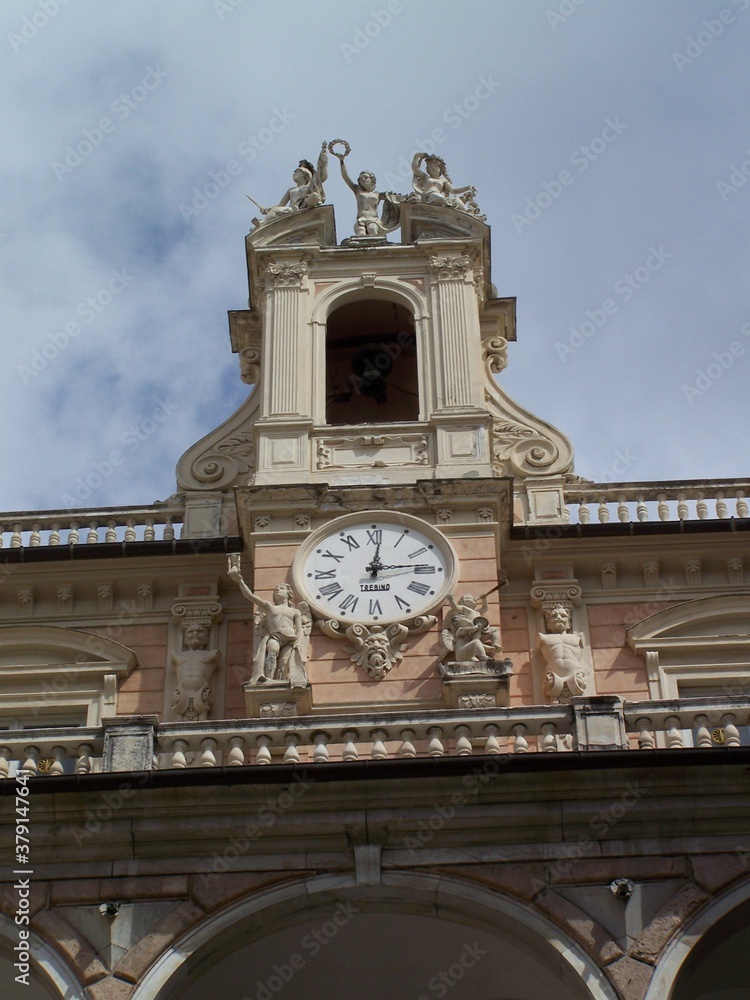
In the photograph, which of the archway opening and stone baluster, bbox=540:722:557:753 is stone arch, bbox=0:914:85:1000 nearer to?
stone baluster, bbox=540:722:557:753

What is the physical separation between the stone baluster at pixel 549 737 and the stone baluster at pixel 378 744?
60.6 inches

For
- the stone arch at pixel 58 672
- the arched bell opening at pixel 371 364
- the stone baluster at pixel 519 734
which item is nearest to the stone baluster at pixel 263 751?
the stone baluster at pixel 519 734

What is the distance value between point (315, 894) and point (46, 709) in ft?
23.6

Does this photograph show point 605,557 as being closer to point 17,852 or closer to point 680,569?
point 680,569

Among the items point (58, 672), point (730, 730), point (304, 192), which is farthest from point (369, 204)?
point (730, 730)

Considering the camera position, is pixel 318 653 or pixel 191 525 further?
pixel 191 525

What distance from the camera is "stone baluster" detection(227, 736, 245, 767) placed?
16547 millimetres

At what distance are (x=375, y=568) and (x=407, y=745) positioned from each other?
523cm

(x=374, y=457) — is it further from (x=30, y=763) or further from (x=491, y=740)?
(x=30, y=763)

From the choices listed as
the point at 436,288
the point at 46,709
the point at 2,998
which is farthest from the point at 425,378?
the point at 2,998

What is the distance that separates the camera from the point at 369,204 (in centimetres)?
2678

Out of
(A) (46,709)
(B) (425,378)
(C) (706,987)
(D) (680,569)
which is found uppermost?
(B) (425,378)

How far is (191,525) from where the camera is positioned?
2347 centimetres

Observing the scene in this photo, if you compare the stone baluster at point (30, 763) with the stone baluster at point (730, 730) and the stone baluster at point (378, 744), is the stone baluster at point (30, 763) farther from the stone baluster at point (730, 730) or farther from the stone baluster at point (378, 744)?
the stone baluster at point (730, 730)
